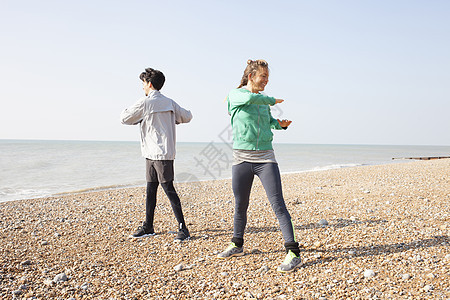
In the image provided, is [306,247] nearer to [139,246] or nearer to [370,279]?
[370,279]

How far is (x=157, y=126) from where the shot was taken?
4.73m

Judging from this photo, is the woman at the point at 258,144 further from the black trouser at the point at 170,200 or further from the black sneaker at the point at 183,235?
the black sneaker at the point at 183,235

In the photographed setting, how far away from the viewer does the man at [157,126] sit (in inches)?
185

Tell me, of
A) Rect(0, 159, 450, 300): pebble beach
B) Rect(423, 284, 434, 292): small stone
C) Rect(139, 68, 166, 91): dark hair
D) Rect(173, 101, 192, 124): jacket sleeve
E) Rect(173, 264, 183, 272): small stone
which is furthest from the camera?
Rect(173, 101, 192, 124): jacket sleeve

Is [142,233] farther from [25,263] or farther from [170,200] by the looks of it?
[25,263]

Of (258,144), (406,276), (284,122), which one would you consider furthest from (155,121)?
(406,276)

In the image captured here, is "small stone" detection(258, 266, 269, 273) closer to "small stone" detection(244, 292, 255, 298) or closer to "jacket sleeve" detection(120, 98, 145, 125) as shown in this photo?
"small stone" detection(244, 292, 255, 298)

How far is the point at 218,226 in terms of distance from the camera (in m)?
5.70

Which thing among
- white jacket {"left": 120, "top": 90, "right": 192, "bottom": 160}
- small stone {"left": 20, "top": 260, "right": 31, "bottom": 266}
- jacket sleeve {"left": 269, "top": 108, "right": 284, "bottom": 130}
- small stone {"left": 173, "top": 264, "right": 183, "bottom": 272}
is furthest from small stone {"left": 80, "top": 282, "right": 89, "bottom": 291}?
jacket sleeve {"left": 269, "top": 108, "right": 284, "bottom": 130}

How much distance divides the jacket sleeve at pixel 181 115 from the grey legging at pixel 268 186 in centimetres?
155

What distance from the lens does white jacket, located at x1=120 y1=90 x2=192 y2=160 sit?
15.4 ft

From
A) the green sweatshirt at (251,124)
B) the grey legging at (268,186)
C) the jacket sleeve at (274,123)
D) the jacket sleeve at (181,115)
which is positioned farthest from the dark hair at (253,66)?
the jacket sleeve at (181,115)

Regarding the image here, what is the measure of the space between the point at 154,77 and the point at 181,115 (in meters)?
0.70

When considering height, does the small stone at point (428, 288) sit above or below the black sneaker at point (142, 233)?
above
